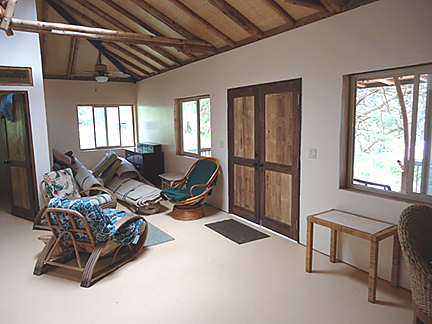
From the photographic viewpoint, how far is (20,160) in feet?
17.0

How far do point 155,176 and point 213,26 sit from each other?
157 inches

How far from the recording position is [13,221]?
514cm

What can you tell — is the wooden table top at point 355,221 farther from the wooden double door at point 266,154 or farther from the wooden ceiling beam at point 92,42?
the wooden ceiling beam at point 92,42

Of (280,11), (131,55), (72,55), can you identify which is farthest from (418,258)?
(72,55)

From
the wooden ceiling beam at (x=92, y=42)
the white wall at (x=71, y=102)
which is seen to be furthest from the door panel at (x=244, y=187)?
Answer: the white wall at (x=71, y=102)

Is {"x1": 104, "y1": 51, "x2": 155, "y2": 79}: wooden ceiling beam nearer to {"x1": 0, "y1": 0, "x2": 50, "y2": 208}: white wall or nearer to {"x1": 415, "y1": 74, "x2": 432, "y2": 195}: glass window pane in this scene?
{"x1": 0, "y1": 0, "x2": 50, "y2": 208}: white wall

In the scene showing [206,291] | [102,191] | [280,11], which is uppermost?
[280,11]

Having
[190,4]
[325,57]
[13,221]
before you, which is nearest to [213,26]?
[190,4]

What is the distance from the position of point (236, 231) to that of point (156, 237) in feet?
3.69

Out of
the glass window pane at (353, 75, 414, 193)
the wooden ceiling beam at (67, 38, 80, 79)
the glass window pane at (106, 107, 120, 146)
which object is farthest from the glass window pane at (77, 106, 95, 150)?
the glass window pane at (353, 75, 414, 193)

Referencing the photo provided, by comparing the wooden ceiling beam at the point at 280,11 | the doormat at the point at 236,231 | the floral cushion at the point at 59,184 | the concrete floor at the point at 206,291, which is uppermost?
the wooden ceiling beam at the point at 280,11

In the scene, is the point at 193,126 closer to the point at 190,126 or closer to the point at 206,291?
the point at 190,126

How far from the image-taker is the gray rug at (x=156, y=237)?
13.4 ft

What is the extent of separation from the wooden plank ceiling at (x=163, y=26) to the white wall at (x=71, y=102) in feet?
0.94
